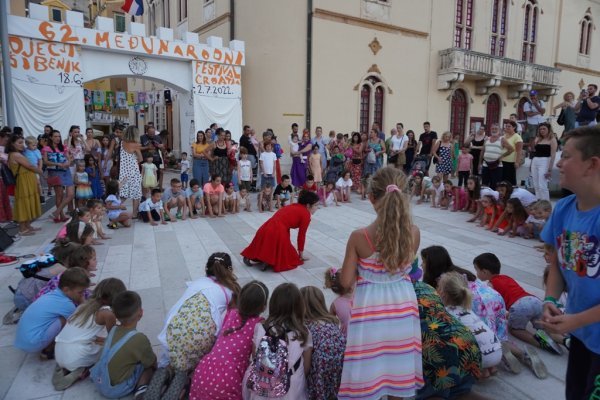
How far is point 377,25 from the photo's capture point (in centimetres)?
1572

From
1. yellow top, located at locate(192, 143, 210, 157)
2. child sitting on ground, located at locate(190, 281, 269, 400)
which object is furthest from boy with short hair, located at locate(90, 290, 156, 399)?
yellow top, located at locate(192, 143, 210, 157)

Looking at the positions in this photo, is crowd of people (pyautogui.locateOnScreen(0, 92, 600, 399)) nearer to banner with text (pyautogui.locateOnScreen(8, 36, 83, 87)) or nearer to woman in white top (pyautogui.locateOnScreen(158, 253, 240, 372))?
woman in white top (pyautogui.locateOnScreen(158, 253, 240, 372))

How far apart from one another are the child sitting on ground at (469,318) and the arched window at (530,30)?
21248 mm

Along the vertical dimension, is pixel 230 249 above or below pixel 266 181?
below

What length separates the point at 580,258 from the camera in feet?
5.86

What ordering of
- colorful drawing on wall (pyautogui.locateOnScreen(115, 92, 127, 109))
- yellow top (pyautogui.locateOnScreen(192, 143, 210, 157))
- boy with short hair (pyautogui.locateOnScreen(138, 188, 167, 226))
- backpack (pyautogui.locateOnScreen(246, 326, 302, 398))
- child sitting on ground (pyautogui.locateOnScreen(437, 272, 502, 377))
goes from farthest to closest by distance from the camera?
colorful drawing on wall (pyautogui.locateOnScreen(115, 92, 127, 109)) → yellow top (pyautogui.locateOnScreen(192, 143, 210, 157)) → boy with short hair (pyautogui.locateOnScreen(138, 188, 167, 226)) → child sitting on ground (pyautogui.locateOnScreen(437, 272, 502, 377)) → backpack (pyautogui.locateOnScreen(246, 326, 302, 398))

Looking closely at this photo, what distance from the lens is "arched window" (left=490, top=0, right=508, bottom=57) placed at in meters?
19.2

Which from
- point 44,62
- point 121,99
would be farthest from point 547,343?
point 121,99

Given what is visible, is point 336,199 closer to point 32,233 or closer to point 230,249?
point 230,249

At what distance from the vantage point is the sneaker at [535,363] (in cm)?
310

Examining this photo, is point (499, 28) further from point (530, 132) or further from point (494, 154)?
point (494, 154)

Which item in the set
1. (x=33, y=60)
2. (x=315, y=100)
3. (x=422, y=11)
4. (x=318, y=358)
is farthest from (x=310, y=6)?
(x=318, y=358)

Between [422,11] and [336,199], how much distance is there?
34.8 ft

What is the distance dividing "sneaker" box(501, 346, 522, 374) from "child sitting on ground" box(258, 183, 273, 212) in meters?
6.86
